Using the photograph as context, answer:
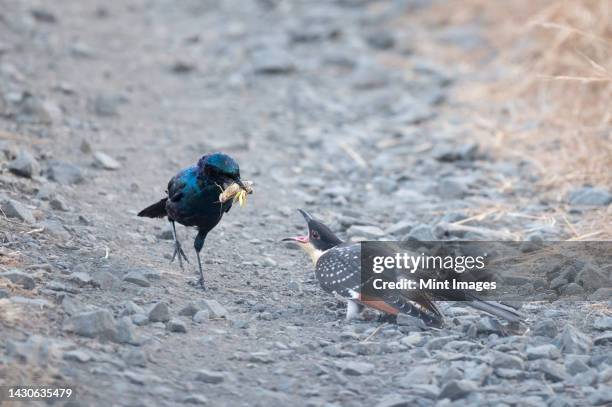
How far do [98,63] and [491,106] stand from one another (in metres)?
4.28

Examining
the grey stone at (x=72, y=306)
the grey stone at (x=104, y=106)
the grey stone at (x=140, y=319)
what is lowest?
the grey stone at (x=140, y=319)

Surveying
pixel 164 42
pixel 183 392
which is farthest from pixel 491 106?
pixel 183 392

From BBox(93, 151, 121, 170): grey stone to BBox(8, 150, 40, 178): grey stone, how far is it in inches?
33.8

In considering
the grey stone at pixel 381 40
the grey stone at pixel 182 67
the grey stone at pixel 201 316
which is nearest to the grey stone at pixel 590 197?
Result: the grey stone at pixel 201 316

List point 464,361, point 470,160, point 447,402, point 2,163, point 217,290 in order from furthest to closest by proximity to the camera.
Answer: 1. point 470,160
2. point 2,163
3. point 217,290
4. point 464,361
5. point 447,402

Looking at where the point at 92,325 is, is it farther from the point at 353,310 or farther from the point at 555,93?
the point at 555,93

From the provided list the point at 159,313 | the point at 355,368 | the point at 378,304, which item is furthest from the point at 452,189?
the point at 159,313

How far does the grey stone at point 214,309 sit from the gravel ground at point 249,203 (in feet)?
0.09

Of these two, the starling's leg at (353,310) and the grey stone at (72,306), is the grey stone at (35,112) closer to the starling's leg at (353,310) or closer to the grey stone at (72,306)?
the grey stone at (72,306)

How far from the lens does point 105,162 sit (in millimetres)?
7352

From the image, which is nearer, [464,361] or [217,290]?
[464,361]

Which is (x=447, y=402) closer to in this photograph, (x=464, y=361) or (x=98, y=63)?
(x=464, y=361)

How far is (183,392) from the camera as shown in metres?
4.10

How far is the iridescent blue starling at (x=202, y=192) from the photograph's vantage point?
211 inches
